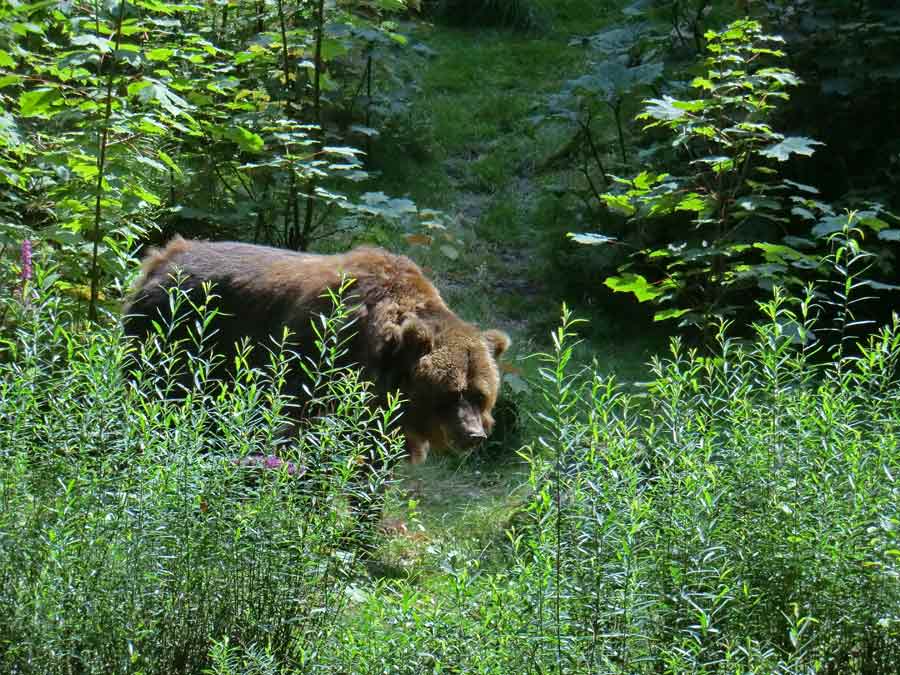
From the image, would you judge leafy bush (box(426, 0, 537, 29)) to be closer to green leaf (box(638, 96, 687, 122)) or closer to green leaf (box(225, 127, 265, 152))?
green leaf (box(225, 127, 265, 152))

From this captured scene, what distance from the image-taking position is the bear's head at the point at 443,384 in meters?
6.24

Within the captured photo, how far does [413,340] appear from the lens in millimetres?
6230

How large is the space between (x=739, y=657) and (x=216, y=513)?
5.93 ft

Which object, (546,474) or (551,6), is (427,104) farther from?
(546,474)

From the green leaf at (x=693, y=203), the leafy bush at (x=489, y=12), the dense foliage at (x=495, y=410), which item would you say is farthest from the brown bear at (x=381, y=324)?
the leafy bush at (x=489, y=12)

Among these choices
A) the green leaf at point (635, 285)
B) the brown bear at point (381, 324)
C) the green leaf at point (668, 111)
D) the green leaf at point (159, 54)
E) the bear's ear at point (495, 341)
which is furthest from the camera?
the bear's ear at point (495, 341)

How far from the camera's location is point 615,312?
10.2 metres

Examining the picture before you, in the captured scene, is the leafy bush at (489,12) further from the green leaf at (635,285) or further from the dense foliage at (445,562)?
the dense foliage at (445,562)

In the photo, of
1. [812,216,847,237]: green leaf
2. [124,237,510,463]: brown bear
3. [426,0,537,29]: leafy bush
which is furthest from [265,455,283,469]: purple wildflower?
[426,0,537,29]: leafy bush

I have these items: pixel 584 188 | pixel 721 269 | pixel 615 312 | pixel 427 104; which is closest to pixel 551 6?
pixel 427 104

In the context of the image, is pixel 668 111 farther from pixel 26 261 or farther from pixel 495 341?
pixel 26 261

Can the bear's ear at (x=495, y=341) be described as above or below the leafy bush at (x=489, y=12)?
below

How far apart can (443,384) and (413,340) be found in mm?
317

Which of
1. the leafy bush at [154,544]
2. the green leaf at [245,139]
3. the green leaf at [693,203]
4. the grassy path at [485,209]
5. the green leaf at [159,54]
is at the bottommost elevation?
the grassy path at [485,209]
